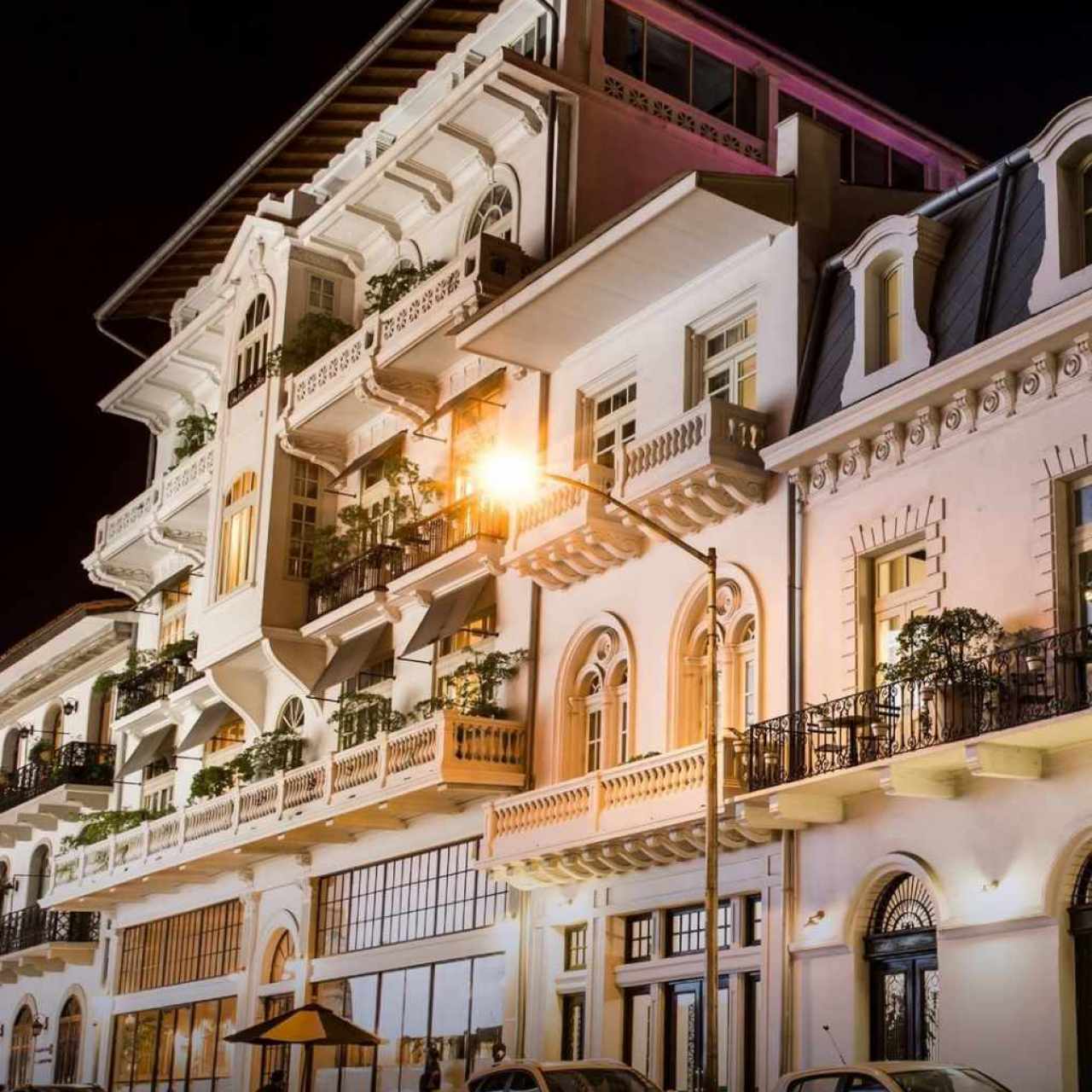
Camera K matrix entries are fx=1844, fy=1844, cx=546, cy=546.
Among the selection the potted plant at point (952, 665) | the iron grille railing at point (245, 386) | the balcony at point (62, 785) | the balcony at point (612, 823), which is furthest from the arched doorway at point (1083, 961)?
the balcony at point (62, 785)

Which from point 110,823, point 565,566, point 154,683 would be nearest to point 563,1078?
point 565,566

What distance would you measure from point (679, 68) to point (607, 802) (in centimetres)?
1638

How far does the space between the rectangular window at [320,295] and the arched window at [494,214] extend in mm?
5381

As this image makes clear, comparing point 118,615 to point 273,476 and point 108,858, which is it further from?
point 273,476

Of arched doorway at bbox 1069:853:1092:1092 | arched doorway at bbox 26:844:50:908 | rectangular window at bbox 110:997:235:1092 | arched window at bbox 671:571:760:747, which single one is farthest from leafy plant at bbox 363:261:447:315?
arched doorway at bbox 26:844:50:908

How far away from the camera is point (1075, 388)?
2205cm

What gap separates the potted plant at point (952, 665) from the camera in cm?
2173

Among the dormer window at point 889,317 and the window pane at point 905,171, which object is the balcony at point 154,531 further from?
the dormer window at point 889,317

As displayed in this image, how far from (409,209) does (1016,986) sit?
23408mm

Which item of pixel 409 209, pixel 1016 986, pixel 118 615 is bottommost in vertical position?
pixel 1016 986

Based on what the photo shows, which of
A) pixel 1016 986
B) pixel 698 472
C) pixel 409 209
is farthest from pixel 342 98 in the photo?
pixel 1016 986

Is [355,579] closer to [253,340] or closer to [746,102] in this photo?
[253,340]

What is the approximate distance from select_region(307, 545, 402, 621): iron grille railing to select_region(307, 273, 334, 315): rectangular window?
6.56m

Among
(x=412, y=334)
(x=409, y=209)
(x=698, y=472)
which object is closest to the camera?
(x=698, y=472)
